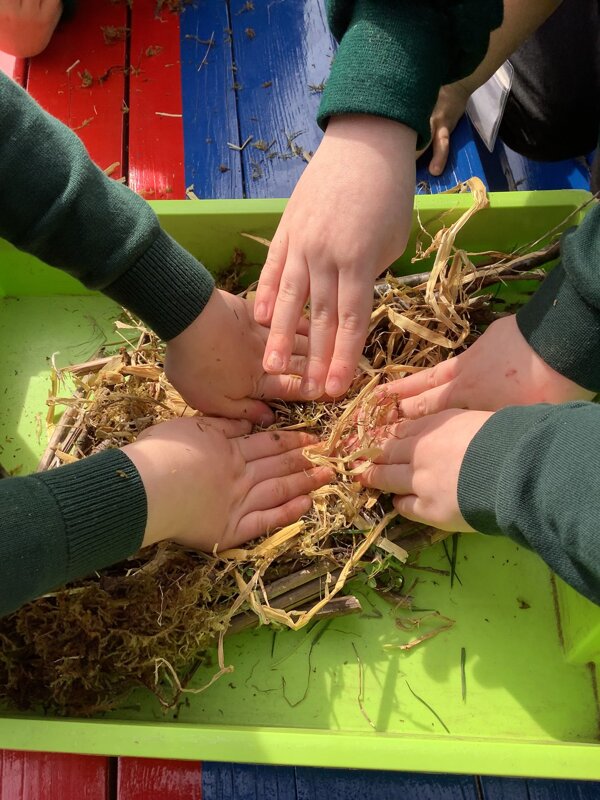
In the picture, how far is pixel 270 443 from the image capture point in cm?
119

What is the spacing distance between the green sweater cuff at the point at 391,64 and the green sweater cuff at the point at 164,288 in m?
0.32

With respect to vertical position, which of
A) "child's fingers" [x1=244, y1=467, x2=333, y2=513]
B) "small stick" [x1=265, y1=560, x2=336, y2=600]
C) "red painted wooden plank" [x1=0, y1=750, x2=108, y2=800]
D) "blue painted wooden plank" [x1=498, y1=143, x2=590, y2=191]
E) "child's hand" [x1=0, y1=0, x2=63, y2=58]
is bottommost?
"red painted wooden plank" [x1=0, y1=750, x2=108, y2=800]

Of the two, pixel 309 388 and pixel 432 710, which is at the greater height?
pixel 309 388

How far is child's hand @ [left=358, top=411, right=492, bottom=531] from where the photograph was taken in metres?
1.00

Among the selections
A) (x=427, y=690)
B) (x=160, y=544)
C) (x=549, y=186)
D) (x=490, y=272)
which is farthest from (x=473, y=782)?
(x=549, y=186)

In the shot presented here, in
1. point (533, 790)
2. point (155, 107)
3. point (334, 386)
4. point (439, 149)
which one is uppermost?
point (155, 107)

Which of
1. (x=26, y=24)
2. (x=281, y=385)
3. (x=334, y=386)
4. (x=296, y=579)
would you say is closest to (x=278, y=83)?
(x=26, y=24)

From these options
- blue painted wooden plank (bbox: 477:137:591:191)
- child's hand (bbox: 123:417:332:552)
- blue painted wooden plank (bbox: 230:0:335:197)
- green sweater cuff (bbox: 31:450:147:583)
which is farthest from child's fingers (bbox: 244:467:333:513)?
blue painted wooden plank (bbox: 477:137:591:191)

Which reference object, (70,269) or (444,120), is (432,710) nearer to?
(70,269)

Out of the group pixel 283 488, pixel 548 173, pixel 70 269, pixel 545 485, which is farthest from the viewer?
pixel 548 173

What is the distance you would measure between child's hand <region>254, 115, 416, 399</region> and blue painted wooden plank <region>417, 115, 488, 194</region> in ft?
1.70

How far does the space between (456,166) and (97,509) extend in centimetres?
109

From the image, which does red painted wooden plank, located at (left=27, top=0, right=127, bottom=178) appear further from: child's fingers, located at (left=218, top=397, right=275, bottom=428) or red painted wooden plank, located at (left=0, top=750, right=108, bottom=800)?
red painted wooden plank, located at (left=0, top=750, right=108, bottom=800)

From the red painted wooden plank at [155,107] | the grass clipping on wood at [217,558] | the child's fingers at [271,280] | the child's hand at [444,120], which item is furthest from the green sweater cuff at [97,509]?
the child's hand at [444,120]
